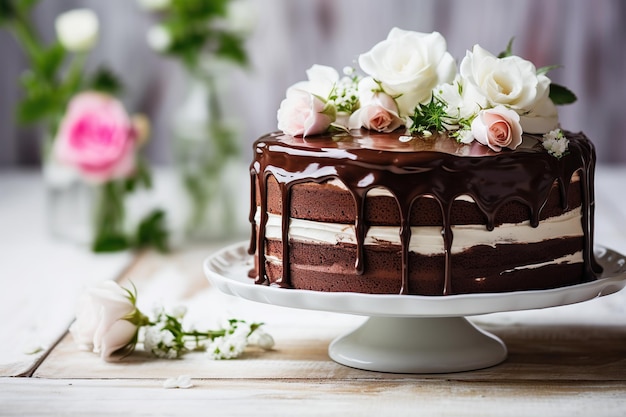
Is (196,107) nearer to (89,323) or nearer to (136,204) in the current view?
(136,204)

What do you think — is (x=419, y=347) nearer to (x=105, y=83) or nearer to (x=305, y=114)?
(x=305, y=114)

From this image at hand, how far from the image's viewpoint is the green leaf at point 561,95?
1.79 metres

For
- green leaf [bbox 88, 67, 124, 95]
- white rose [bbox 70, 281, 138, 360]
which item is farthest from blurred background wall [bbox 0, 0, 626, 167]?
white rose [bbox 70, 281, 138, 360]

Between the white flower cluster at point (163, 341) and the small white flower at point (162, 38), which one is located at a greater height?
the small white flower at point (162, 38)

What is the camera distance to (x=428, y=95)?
1.67 meters

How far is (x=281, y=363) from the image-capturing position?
169 cm

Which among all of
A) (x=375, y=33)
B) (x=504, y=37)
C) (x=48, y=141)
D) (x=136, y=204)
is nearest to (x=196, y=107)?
(x=48, y=141)

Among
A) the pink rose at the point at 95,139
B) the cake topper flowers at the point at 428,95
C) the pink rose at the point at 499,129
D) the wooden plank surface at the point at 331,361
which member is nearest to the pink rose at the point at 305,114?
the cake topper flowers at the point at 428,95

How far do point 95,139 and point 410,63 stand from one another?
1.29 m

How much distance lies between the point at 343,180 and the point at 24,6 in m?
1.68

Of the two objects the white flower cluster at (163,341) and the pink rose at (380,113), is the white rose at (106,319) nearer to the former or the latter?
the white flower cluster at (163,341)

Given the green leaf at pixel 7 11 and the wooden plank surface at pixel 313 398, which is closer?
the wooden plank surface at pixel 313 398

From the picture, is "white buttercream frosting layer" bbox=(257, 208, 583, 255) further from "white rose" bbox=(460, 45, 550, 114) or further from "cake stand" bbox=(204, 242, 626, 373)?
"white rose" bbox=(460, 45, 550, 114)

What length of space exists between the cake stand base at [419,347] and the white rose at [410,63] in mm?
381
